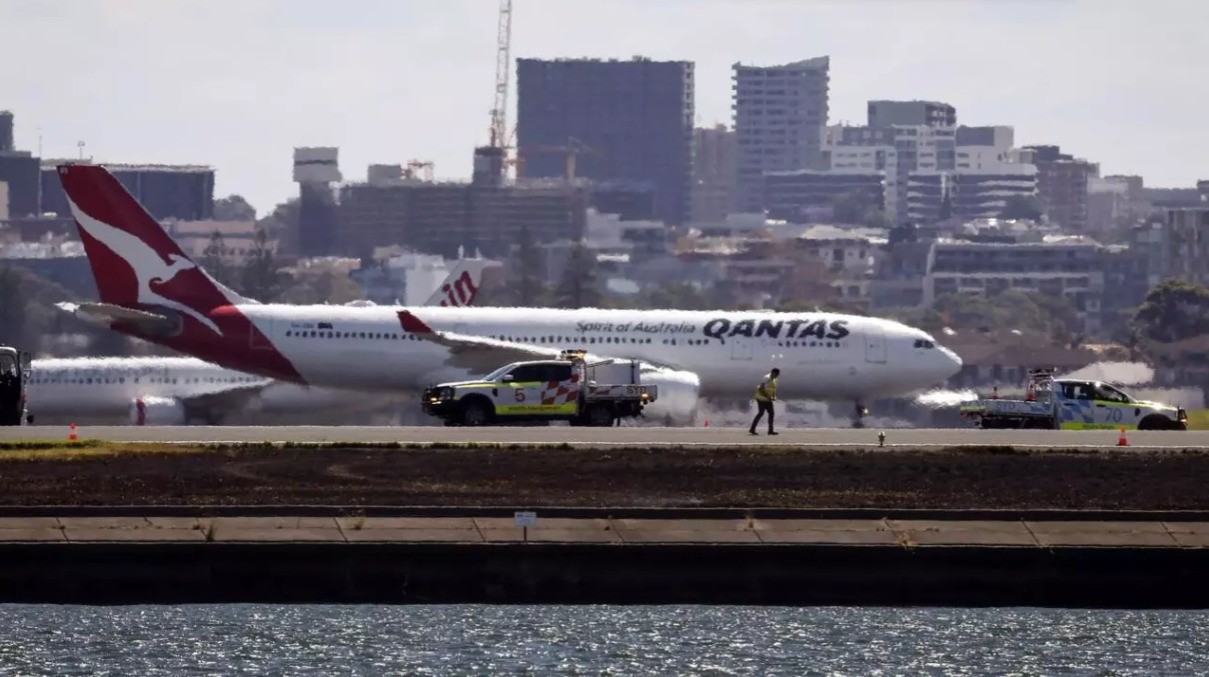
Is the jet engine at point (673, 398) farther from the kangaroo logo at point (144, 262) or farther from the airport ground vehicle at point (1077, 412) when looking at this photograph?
the kangaroo logo at point (144, 262)

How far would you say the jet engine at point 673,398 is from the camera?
216 feet

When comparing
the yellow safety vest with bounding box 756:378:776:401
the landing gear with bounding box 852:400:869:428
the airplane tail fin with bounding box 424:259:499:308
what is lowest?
the landing gear with bounding box 852:400:869:428

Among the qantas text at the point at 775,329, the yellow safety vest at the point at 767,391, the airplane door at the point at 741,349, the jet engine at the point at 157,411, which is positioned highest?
the qantas text at the point at 775,329

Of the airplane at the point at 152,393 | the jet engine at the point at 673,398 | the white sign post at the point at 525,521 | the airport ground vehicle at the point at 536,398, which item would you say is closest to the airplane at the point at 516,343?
the jet engine at the point at 673,398

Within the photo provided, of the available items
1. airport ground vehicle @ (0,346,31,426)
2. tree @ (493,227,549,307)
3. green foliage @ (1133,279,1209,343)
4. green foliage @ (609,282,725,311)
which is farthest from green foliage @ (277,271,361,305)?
airport ground vehicle @ (0,346,31,426)

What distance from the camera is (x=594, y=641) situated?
34.1 meters

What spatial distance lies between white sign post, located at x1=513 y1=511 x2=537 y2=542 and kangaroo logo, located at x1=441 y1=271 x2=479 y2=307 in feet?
181

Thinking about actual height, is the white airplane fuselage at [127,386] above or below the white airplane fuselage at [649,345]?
below

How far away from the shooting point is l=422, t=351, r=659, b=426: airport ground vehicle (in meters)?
57.3

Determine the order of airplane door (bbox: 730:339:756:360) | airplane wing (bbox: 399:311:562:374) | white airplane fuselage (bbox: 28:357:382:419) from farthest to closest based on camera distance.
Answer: white airplane fuselage (bbox: 28:357:382:419) < airplane door (bbox: 730:339:756:360) < airplane wing (bbox: 399:311:562:374)

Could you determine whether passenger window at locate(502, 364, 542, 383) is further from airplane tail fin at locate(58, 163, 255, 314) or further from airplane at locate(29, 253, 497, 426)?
airplane at locate(29, 253, 497, 426)

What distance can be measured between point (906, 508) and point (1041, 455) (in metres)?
9.24

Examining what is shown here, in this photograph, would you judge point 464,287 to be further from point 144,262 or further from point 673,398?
point 673,398

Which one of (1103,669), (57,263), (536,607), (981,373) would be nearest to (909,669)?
(1103,669)
